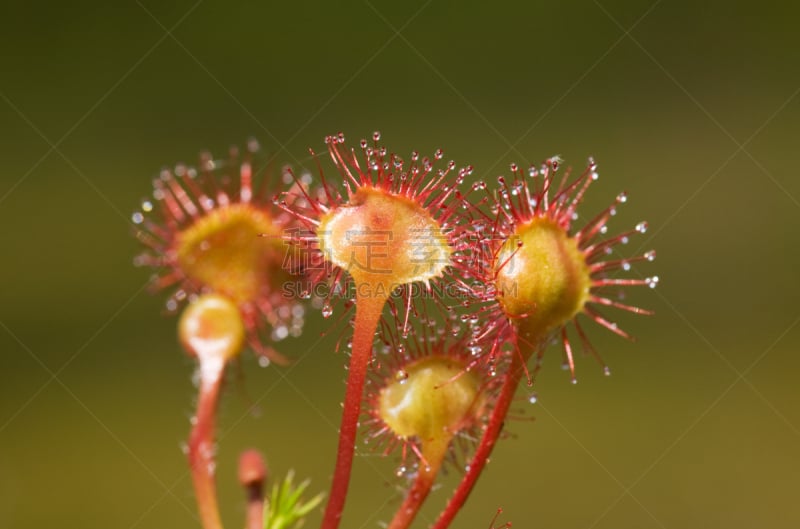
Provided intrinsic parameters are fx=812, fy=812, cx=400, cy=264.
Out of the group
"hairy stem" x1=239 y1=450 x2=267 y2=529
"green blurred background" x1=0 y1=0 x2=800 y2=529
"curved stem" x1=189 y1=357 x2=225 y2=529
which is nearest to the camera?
"hairy stem" x1=239 y1=450 x2=267 y2=529

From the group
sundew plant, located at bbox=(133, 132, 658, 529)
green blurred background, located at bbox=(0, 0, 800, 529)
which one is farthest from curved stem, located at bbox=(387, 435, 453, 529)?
green blurred background, located at bbox=(0, 0, 800, 529)

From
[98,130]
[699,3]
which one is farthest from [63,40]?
[699,3]

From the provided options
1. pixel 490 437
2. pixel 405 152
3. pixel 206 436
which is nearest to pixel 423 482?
pixel 490 437

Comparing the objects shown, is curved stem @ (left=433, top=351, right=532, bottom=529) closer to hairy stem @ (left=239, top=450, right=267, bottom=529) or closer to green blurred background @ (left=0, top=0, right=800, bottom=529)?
hairy stem @ (left=239, top=450, right=267, bottom=529)

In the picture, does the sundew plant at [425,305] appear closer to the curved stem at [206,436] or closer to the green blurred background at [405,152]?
the curved stem at [206,436]

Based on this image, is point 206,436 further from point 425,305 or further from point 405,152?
point 405,152

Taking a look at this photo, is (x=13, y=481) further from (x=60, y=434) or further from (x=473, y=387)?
(x=473, y=387)
